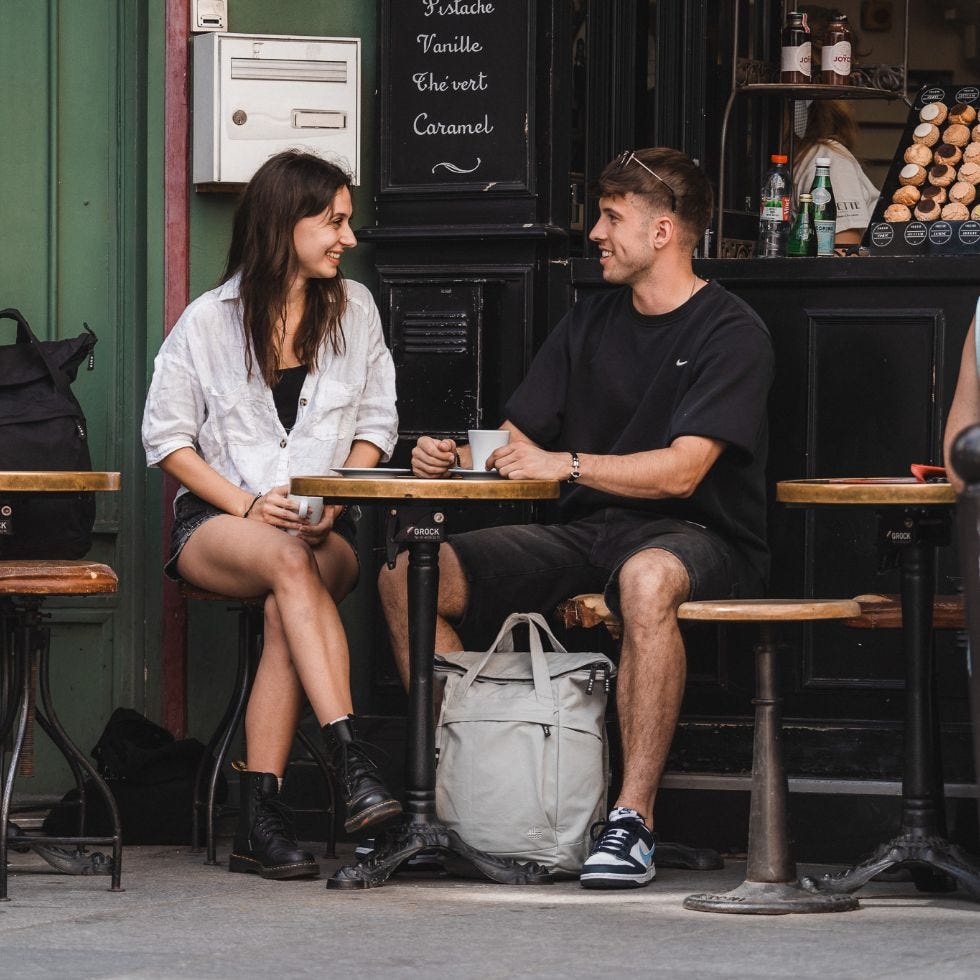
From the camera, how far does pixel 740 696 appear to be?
209 inches

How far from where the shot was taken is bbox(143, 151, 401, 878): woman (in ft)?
15.7

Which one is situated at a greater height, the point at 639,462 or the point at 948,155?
the point at 948,155

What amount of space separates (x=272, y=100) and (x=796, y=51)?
5.15ft

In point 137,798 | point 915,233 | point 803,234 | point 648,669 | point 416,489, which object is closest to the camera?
point 416,489

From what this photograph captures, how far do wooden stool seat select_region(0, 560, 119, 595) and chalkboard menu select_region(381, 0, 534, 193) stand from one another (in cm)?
156

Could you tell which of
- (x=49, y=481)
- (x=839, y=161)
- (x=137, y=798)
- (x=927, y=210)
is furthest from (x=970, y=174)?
(x=137, y=798)

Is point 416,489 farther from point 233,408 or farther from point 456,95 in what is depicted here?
point 456,95

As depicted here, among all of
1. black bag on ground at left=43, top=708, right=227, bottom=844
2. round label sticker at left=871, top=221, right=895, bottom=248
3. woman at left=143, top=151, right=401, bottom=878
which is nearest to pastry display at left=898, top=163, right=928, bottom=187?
round label sticker at left=871, top=221, right=895, bottom=248

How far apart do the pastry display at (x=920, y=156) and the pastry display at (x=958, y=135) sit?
0.06m

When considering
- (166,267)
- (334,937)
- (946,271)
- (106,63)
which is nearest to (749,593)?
(946,271)

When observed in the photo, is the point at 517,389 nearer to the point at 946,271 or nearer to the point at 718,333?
the point at 718,333

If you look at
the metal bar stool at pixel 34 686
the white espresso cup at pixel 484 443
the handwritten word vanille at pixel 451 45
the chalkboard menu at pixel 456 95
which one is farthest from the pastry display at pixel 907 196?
the metal bar stool at pixel 34 686

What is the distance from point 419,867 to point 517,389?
129cm

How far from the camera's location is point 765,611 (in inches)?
161
